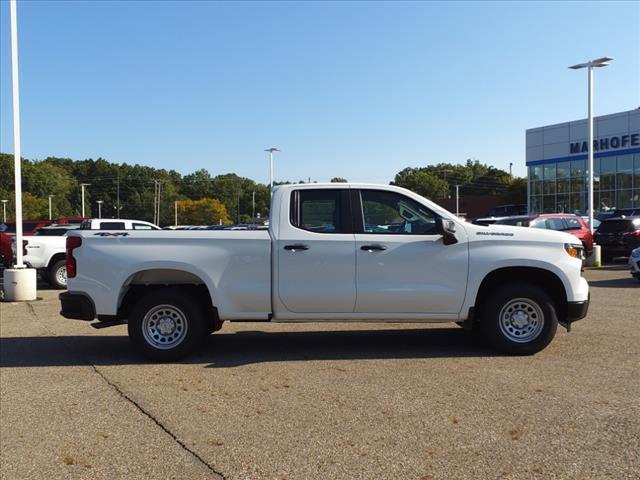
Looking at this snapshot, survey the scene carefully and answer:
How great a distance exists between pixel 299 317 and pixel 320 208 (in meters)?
1.27

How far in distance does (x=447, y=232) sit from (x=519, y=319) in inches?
52.3

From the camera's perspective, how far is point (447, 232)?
6.77 meters

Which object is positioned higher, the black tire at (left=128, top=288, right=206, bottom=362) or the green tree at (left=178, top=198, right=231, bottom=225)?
the green tree at (left=178, top=198, right=231, bottom=225)

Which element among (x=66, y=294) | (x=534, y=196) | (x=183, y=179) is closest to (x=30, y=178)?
(x=183, y=179)

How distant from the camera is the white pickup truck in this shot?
684cm

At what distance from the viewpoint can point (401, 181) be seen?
11700 centimetres

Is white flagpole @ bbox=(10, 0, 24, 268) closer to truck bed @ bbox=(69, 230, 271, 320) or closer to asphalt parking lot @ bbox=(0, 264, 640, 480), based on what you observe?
asphalt parking lot @ bbox=(0, 264, 640, 480)

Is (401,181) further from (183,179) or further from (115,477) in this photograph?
(115,477)

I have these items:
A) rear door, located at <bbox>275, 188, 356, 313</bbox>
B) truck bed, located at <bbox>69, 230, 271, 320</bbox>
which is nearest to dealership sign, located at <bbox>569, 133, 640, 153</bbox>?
rear door, located at <bbox>275, 188, 356, 313</bbox>

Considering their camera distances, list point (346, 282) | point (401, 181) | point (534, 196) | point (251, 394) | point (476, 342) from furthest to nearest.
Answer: point (401, 181)
point (534, 196)
point (476, 342)
point (346, 282)
point (251, 394)

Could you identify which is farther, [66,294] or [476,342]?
[476,342]

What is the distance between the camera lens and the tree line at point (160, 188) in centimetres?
10438

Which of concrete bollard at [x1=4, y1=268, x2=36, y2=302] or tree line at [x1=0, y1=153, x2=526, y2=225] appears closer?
concrete bollard at [x1=4, y1=268, x2=36, y2=302]

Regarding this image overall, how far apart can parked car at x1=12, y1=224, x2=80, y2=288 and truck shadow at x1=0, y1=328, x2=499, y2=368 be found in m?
6.94
